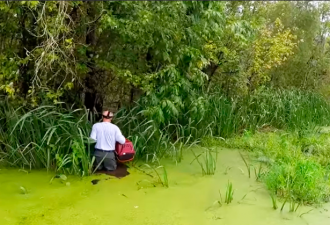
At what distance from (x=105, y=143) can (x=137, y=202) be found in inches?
45.2

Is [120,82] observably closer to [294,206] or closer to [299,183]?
[299,183]

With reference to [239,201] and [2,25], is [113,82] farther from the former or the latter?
[239,201]

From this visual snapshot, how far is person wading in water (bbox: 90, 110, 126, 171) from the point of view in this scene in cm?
497

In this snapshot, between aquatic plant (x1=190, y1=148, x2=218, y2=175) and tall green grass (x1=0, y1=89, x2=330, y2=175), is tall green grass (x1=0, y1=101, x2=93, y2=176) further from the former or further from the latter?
aquatic plant (x1=190, y1=148, x2=218, y2=175)

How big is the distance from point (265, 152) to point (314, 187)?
167 cm

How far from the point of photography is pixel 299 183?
14.5 ft

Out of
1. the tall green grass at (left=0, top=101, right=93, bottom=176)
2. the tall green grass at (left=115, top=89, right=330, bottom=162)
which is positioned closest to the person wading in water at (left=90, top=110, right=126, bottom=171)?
the tall green grass at (left=0, top=101, right=93, bottom=176)

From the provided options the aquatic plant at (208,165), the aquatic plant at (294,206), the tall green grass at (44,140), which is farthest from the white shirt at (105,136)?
the aquatic plant at (294,206)

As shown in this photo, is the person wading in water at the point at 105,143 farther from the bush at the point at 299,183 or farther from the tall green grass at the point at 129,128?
the bush at the point at 299,183

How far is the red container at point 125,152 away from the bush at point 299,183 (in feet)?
5.40

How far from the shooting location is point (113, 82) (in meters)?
6.69

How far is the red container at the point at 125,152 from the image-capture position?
5.04 metres

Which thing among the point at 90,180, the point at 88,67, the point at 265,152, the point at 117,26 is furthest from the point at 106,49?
the point at 265,152

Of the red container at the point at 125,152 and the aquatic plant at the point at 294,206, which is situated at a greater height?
the red container at the point at 125,152
